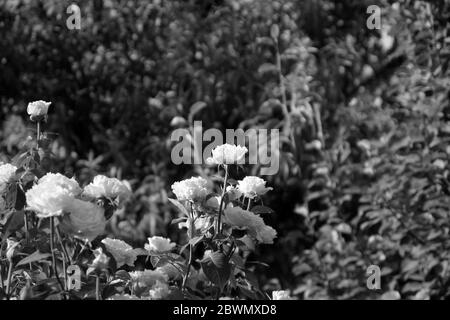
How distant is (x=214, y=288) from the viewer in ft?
4.72

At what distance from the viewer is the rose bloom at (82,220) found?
3.76 ft

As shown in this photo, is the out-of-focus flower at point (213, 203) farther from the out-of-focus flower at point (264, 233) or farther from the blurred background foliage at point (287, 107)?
the blurred background foliage at point (287, 107)

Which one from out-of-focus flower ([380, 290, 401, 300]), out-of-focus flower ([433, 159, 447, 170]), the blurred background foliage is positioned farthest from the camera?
the blurred background foliage

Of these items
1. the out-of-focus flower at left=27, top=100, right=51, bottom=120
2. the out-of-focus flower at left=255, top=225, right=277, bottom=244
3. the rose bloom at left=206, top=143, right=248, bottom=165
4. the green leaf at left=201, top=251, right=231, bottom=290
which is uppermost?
the out-of-focus flower at left=27, top=100, right=51, bottom=120

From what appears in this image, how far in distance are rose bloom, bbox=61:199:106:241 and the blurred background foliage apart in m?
2.04

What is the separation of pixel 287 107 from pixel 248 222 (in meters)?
2.61

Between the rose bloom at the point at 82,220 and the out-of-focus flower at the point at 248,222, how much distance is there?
26 cm

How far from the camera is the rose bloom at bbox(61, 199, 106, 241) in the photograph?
1147 millimetres

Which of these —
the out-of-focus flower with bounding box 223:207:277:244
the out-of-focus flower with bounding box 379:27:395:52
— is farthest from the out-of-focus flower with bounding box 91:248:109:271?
the out-of-focus flower with bounding box 379:27:395:52

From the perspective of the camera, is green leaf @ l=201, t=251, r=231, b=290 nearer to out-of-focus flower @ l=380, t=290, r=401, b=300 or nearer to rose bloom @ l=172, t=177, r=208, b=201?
rose bloom @ l=172, t=177, r=208, b=201

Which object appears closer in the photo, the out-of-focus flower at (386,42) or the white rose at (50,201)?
the white rose at (50,201)

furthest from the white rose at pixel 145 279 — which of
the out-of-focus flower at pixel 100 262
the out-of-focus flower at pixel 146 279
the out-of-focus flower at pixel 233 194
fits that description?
the out-of-focus flower at pixel 233 194

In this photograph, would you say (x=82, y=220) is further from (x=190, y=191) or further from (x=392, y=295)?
Answer: (x=392, y=295)
